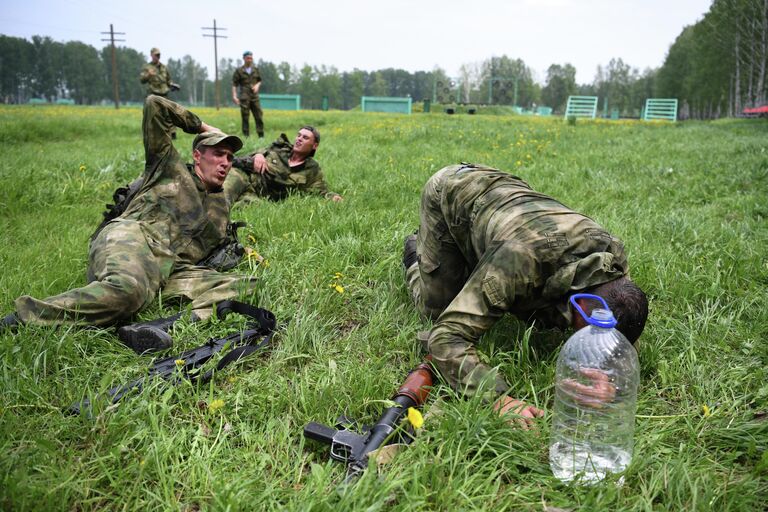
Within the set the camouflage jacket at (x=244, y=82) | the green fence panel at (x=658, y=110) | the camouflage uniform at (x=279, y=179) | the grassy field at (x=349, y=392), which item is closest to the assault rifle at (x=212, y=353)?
the grassy field at (x=349, y=392)

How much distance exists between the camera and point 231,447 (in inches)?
88.0

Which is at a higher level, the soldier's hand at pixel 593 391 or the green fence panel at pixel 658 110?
the green fence panel at pixel 658 110

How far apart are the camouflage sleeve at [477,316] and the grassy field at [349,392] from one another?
13 centimetres

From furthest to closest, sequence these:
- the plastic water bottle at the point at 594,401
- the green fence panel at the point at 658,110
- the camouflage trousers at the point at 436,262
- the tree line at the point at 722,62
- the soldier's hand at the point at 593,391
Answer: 1. the green fence panel at the point at 658,110
2. the tree line at the point at 722,62
3. the camouflage trousers at the point at 436,262
4. the soldier's hand at the point at 593,391
5. the plastic water bottle at the point at 594,401

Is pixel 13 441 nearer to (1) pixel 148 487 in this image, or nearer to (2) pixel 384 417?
(1) pixel 148 487

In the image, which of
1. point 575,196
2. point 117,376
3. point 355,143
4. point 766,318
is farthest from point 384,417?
point 355,143

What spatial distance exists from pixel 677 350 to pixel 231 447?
8.51 feet

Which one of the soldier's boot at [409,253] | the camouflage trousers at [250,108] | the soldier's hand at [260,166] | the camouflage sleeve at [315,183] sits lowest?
the soldier's boot at [409,253]

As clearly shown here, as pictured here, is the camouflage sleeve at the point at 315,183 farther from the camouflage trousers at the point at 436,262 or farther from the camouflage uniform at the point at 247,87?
the camouflage uniform at the point at 247,87

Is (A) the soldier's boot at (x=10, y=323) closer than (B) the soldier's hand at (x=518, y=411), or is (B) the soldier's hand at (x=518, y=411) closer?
(B) the soldier's hand at (x=518, y=411)

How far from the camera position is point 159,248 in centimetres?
375

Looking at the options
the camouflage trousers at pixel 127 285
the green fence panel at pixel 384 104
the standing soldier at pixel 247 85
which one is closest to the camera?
the camouflage trousers at pixel 127 285

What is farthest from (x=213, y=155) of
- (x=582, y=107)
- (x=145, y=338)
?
(x=582, y=107)

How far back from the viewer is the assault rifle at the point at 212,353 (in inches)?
98.5
